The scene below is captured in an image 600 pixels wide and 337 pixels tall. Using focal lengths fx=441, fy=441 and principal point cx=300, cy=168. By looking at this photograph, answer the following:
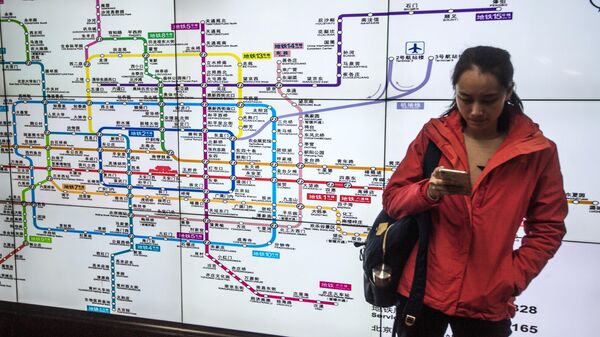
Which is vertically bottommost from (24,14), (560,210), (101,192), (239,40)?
(101,192)

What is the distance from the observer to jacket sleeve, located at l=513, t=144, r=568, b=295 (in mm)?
1294

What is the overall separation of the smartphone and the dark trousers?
16.8 inches

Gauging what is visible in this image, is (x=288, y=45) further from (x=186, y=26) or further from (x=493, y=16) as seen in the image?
(x=493, y=16)

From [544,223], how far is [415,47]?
3.25 feet

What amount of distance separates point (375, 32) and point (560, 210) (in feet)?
3.66

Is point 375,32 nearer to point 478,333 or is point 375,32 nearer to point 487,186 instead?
point 487,186

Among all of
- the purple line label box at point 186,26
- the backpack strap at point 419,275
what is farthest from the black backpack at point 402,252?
the purple line label box at point 186,26

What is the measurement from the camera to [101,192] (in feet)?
8.11

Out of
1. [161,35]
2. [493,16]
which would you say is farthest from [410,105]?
[161,35]

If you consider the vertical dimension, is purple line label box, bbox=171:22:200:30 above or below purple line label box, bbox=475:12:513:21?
above

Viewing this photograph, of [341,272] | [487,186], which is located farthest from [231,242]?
[487,186]

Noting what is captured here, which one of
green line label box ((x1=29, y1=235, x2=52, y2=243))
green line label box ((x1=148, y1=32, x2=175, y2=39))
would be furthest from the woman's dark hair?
green line label box ((x1=29, y1=235, x2=52, y2=243))

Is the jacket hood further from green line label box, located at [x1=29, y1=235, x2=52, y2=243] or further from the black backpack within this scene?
green line label box, located at [x1=29, y1=235, x2=52, y2=243]

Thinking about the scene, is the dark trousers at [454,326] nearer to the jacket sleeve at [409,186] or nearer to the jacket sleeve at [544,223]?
the jacket sleeve at [544,223]
